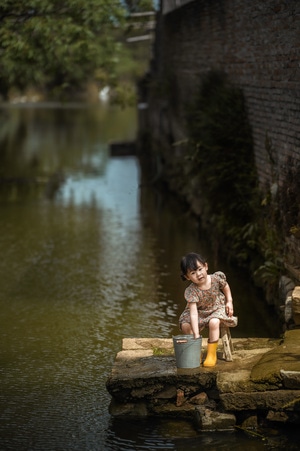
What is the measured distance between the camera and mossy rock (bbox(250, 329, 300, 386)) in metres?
7.11

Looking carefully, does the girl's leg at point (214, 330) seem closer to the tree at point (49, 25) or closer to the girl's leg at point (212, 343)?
the girl's leg at point (212, 343)

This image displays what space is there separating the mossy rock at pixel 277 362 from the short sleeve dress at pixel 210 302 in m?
0.42

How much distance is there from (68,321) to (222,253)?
3857 mm

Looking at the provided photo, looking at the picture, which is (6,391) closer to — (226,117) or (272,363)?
(272,363)

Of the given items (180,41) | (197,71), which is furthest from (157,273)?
(180,41)

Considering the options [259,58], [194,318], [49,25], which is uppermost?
[49,25]

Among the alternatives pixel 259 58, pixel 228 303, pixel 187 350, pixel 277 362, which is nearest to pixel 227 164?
pixel 259 58

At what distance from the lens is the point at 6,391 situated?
323 inches

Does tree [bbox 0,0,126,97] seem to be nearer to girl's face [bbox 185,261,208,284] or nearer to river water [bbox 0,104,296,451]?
river water [bbox 0,104,296,451]

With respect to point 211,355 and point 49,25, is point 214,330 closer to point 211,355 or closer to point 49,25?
point 211,355

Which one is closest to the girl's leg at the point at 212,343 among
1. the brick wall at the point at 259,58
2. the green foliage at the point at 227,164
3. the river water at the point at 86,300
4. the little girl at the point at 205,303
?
the little girl at the point at 205,303

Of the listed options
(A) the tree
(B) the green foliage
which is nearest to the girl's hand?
(B) the green foliage

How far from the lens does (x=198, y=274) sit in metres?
7.75

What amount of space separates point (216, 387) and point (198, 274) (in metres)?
0.89
